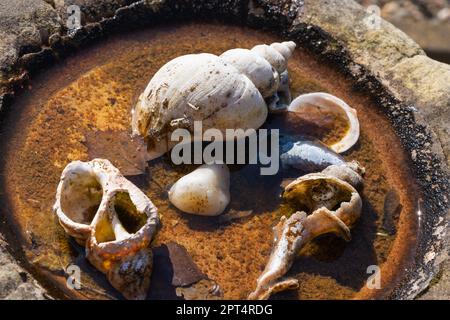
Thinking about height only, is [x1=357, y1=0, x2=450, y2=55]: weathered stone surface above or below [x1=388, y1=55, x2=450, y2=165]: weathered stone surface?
below

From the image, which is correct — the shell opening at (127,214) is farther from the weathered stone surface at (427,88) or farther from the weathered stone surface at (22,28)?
the weathered stone surface at (427,88)

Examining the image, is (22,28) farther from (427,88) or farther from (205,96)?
(427,88)

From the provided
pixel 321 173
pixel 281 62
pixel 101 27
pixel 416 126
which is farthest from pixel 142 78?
pixel 416 126

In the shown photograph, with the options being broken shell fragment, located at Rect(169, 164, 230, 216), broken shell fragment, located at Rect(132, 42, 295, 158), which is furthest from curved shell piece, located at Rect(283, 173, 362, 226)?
broken shell fragment, located at Rect(132, 42, 295, 158)

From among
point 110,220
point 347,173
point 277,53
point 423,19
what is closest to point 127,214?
point 110,220

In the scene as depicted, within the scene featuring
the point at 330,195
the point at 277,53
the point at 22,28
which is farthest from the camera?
the point at 22,28

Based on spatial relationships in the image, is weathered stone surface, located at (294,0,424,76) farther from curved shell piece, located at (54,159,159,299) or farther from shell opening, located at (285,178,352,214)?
curved shell piece, located at (54,159,159,299)

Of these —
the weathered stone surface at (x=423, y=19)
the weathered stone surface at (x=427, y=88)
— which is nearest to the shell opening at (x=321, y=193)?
the weathered stone surface at (x=427, y=88)
